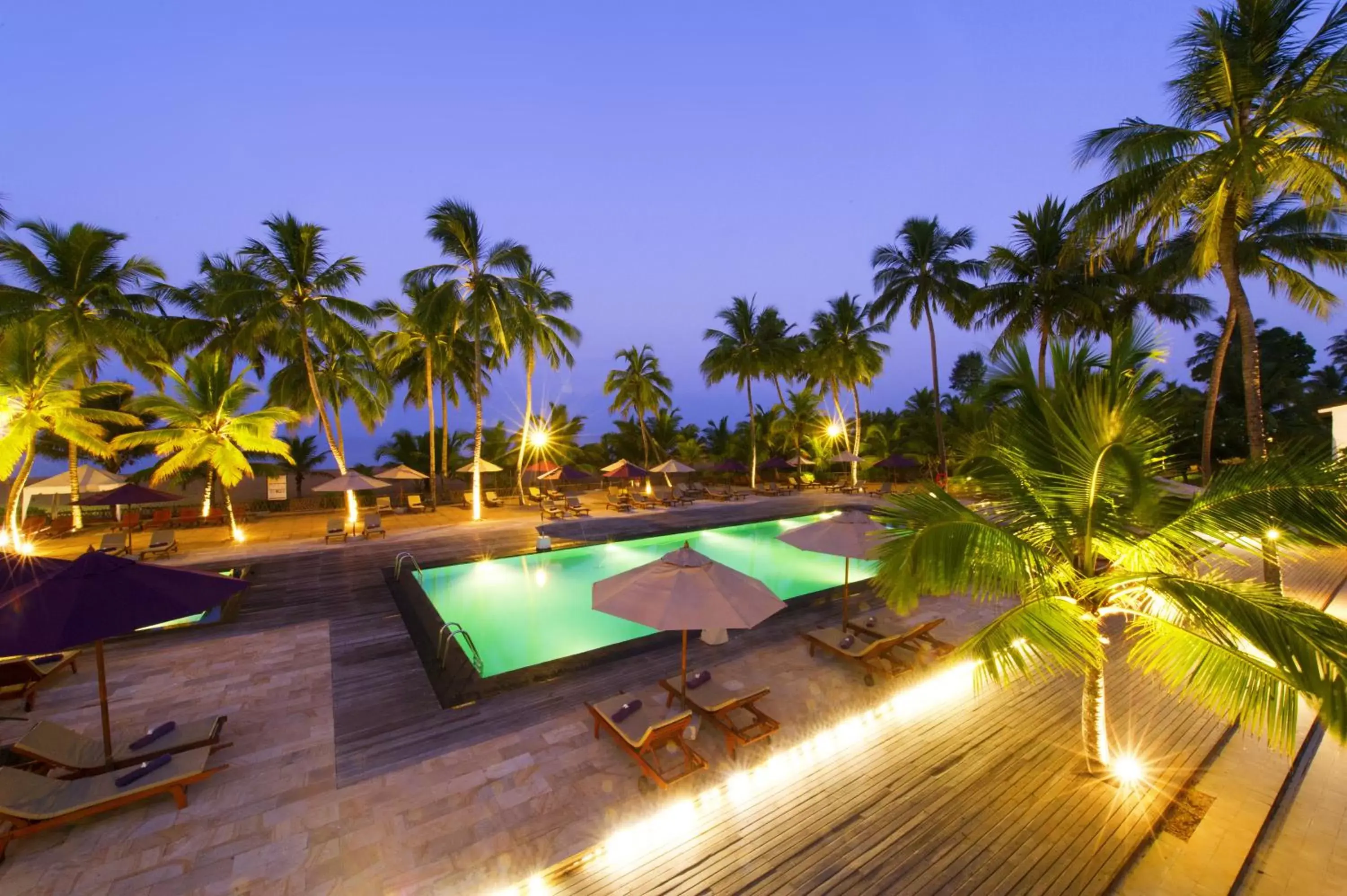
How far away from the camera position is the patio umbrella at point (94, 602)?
400 centimetres

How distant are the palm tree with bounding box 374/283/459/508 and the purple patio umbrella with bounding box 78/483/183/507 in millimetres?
8614

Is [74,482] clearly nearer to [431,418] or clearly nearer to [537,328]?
[431,418]

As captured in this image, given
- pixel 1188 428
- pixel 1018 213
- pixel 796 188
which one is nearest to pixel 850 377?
pixel 1018 213

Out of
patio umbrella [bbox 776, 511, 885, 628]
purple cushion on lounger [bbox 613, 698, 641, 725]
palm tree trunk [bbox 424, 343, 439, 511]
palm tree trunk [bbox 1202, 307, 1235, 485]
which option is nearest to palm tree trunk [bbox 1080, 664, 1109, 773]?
patio umbrella [bbox 776, 511, 885, 628]

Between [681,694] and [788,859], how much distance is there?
2.10 meters

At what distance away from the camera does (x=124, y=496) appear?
1289cm

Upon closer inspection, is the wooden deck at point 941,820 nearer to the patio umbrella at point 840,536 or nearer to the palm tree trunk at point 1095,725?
the palm tree trunk at point 1095,725

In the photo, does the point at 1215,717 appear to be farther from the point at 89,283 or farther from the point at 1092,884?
the point at 89,283

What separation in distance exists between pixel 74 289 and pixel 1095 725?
24.4 metres

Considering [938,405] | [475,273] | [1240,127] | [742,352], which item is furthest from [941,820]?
[742,352]

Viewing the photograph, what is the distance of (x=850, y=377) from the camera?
27.7m

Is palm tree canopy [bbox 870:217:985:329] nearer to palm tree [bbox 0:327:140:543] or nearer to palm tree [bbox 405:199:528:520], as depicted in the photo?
palm tree [bbox 405:199:528:520]

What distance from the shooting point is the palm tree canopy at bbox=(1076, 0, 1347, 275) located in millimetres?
7047

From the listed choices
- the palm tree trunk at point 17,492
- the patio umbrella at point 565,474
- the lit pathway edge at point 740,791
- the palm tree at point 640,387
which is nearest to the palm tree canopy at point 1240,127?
A: the lit pathway edge at point 740,791
